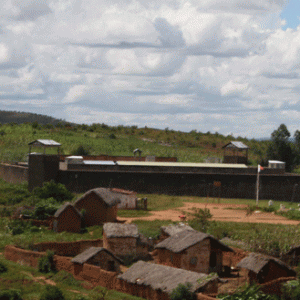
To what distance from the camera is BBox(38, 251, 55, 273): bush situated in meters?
33.7

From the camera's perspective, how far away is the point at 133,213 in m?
47.9

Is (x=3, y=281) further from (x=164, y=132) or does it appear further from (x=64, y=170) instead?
(x=164, y=132)

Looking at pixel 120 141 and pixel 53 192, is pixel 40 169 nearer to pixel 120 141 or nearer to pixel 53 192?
pixel 53 192

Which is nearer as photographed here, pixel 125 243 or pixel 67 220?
pixel 125 243

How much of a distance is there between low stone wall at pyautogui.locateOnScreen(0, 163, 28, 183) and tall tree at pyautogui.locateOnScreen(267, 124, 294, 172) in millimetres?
29448

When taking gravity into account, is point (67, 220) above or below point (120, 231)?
below

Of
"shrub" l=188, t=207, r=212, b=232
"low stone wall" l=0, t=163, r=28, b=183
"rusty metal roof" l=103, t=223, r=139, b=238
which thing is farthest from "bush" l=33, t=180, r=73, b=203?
"rusty metal roof" l=103, t=223, r=139, b=238

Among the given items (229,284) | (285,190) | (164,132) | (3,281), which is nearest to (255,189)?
(285,190)

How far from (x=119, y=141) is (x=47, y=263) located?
188 feet

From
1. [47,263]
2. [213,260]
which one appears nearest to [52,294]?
[47,263]

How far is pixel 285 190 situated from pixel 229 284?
2737cm

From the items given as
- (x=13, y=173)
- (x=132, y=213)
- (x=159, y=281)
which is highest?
(x=13, y=173)

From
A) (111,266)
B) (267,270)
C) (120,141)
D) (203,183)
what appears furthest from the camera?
(120,141)

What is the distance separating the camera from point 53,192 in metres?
50.8
